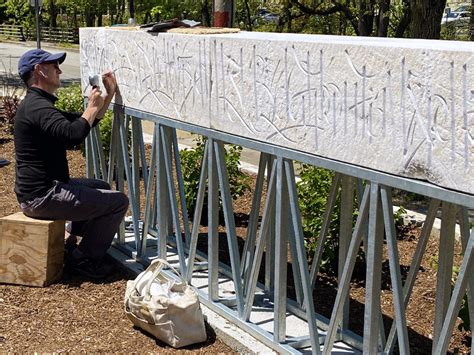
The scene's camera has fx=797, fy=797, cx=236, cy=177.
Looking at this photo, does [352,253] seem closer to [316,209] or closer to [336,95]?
[336,95]

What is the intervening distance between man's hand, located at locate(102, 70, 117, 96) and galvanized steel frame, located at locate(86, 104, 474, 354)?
0.55 feet

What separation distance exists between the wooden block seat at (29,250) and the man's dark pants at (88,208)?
96 millimetres

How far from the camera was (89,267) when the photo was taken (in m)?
5.66

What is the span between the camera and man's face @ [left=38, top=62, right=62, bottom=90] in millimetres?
5402

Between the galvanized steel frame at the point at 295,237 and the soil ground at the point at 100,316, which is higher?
the galvanized steel frame at the point at 295,237

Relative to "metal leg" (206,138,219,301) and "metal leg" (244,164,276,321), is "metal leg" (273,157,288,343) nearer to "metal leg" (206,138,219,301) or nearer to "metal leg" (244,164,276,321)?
"metal leg" (244,164,276,321)

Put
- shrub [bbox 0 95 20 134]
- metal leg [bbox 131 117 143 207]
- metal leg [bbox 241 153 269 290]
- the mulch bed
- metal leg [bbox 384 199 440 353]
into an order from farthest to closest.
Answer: shrub [bbox 0 95 20 134]
metal leg [bbox 131 117 143 207]
metal leg [bbox 241 153 269 290]
the mulch bed
metal leg [bbox 384 199 440 353]

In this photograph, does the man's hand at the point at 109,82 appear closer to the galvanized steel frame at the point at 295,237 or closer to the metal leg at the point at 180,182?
the galvanized steel frame at the point at 295,237

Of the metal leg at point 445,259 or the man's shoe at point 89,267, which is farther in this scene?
the man's shoe at point 89,267

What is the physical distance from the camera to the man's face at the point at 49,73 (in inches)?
Result: 213

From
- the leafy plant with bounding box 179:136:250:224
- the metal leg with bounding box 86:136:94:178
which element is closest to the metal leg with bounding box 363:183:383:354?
the metal leg with bounding box 86:136:94:178

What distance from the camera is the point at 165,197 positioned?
5445mm

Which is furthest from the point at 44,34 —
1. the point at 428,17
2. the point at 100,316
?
the point at 100,316

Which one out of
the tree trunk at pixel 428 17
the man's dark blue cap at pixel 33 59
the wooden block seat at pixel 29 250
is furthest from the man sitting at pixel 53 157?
the tree trunk at pixel 428 17
